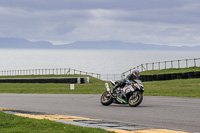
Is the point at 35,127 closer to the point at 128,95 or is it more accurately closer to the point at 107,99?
the point at 128,95

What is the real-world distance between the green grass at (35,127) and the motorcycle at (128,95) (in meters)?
5.70

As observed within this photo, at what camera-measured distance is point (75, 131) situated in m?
8.87

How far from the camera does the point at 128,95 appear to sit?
16.0 metres

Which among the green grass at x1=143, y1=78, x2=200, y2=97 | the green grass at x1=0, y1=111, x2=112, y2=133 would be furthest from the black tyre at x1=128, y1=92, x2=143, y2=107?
the green grass at x1=143, y1=78, x2=200, y2=97

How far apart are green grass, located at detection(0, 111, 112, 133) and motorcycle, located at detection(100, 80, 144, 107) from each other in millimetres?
5702

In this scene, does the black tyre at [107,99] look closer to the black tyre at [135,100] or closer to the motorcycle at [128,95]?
the motorcycle at [128,95]

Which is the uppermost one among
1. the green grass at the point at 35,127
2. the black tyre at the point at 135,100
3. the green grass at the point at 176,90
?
the green grass at the point at 176,90

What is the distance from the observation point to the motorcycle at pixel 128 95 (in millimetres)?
15361

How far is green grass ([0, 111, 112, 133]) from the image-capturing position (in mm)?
8867

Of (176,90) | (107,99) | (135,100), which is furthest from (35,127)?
(176,90)

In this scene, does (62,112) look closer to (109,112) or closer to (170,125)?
(109,112)

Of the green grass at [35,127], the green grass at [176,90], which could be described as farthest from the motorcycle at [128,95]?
the green grass at [176,90]

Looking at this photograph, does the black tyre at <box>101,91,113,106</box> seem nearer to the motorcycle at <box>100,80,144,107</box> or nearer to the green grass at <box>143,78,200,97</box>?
the motorcycle at <box>100,80,144,107</box>

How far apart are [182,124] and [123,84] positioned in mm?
5537
